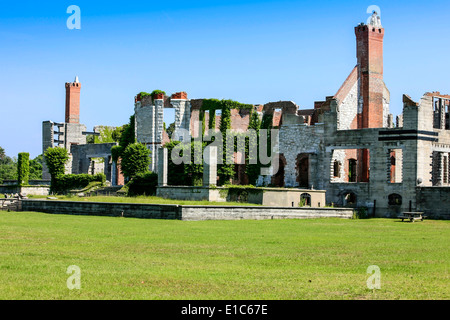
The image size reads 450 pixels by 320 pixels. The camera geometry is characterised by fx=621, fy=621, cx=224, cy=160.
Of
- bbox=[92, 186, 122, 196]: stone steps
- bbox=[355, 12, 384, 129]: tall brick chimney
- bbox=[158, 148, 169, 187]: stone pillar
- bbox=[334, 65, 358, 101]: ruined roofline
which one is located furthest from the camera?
bbox=[92, 186, 122, 196]: stone steps

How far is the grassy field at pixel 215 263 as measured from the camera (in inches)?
398

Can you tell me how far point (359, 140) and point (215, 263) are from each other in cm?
3020

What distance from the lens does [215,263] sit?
13.2 m

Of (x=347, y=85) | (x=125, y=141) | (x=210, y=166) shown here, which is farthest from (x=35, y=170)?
(x=210, y=166)

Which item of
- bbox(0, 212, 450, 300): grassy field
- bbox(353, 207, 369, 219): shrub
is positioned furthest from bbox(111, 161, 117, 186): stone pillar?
bbox(0, 212, 450, 300): grassy field

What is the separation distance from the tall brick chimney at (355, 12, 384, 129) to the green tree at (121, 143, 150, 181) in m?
17.7

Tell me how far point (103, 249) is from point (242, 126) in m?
36.8

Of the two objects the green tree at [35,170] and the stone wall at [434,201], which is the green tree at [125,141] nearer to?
the stone wall at [434,201]

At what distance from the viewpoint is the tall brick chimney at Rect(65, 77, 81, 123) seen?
247 feet

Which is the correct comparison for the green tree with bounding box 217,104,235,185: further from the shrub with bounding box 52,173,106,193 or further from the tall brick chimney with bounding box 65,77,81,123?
the tall brick chimney with bounding box 65,77,81,123

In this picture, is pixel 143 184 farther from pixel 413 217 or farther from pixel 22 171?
pixel 413 217

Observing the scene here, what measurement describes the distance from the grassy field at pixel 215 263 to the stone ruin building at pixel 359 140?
706 inches

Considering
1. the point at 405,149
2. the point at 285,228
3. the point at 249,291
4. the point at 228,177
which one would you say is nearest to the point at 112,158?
the point at 228,177

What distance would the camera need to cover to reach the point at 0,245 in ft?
52.1
